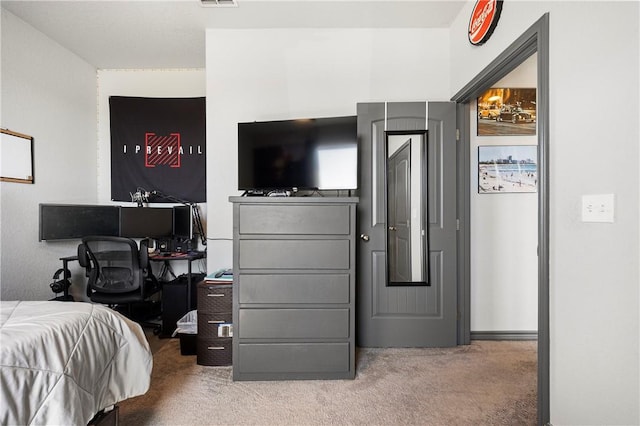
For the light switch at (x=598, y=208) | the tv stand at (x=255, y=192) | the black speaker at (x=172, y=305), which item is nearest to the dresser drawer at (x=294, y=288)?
the tv stand at (x=255, y=192)

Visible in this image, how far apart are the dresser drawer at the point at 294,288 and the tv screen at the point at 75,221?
2179 mm

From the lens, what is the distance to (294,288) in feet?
6.70

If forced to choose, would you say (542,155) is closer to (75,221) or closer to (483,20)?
(483,20)

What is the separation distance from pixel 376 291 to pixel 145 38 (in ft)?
10.5

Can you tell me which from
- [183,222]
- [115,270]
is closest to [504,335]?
[183,222]

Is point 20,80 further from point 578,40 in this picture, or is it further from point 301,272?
point 578,40

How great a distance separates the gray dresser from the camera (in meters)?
2.03

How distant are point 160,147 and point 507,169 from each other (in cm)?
359

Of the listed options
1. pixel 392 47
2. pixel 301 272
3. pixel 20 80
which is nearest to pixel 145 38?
pixel 20 80

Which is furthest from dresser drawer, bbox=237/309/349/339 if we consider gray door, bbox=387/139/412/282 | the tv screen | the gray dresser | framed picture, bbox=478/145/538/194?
the tv screen

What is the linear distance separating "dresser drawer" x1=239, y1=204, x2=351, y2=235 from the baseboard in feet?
5.61

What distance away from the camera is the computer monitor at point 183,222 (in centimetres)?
309

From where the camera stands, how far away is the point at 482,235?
2.69 metres

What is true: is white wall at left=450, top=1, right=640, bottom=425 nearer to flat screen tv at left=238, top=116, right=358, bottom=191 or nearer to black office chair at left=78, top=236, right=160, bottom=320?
flat screen tv at left=238, top=116, right=358, bottom=191
